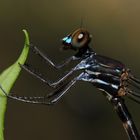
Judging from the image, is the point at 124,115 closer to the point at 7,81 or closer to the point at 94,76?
the point at 94,76

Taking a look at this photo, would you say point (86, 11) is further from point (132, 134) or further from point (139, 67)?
point (132, 134)

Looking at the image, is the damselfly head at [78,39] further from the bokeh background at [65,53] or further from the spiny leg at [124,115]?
the bokeh background at [65,53]

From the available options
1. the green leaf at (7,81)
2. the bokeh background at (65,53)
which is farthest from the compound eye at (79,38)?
the bokeh background at (65,53)

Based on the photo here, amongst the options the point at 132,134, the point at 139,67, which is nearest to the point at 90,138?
the point at 139,67

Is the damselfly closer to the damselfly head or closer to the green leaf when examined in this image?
the damselfly head

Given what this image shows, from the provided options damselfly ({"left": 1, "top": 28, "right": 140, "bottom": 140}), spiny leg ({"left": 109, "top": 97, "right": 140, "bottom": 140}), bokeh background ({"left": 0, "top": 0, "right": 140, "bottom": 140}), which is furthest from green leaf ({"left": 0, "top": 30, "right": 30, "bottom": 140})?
bokeh background ({"left": 0, "top": 0, "right": 140, "bottom": 140})

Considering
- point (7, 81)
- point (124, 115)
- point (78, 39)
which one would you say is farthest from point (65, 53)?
point (7, 81)
